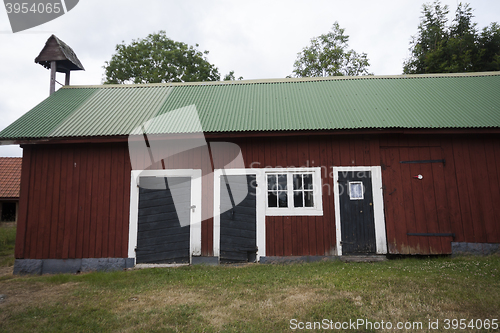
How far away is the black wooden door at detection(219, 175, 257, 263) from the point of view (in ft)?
24.8

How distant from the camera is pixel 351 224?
757 cm

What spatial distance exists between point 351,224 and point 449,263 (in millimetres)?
2110

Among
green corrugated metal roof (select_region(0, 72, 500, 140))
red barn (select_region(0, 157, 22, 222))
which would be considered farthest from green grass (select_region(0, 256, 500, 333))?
red barn (select_region(0, 157, 22, 222))

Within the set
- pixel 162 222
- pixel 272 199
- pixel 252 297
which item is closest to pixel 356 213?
pixel 272 199

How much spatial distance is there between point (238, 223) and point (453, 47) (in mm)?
21777

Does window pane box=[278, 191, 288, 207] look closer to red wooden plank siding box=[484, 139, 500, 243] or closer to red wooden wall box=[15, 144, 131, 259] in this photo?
red wooden wall box=[15, 144, 131, 259]

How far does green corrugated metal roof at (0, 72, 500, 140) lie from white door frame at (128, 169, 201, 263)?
3.56ft

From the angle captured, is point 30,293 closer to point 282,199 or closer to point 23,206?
point 23,206

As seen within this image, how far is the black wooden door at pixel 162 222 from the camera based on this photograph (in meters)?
7.64

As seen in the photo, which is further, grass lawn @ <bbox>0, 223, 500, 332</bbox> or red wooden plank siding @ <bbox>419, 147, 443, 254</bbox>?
red wooden plank siding @ <bbox>419, 147, 443, 254</bbox>

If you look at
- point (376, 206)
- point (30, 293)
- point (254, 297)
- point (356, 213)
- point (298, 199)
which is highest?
point (298, 199)

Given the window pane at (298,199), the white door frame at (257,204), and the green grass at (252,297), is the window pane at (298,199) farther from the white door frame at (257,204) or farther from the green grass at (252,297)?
the green grass at (252,297)

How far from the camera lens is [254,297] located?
4.98 meters

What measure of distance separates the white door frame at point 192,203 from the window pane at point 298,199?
93.3 inches
